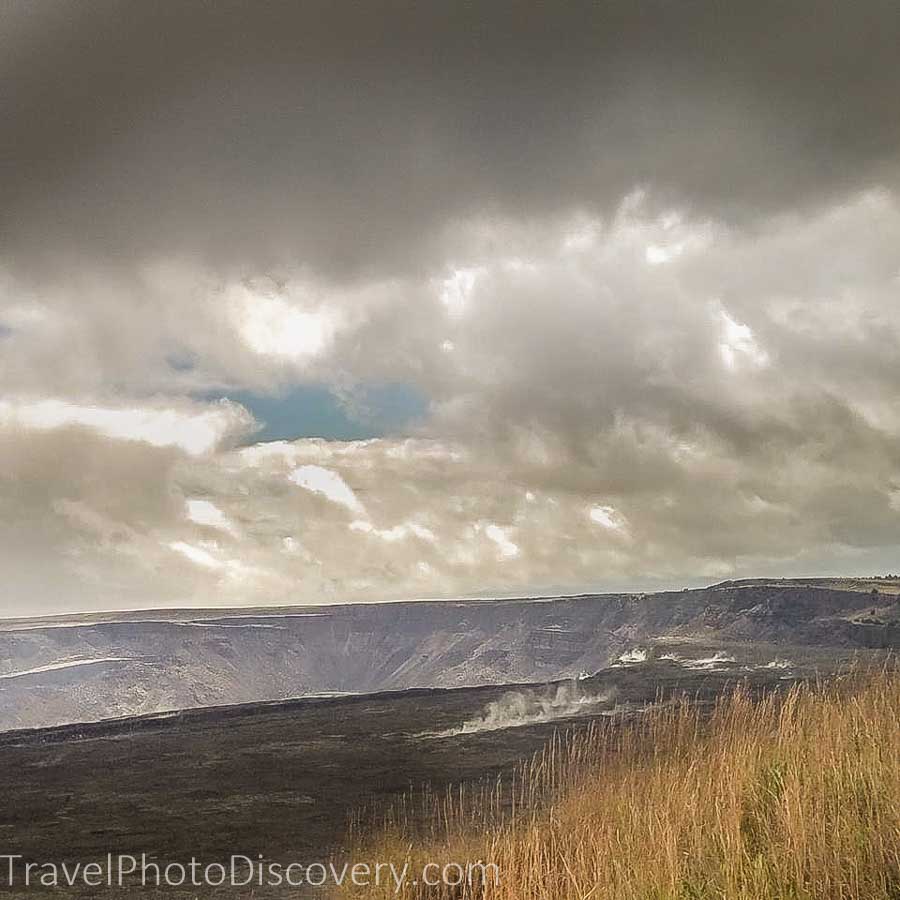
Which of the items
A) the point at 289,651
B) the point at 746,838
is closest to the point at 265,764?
the point at 746,838


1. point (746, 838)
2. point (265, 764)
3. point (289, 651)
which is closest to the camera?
point (746, 838)

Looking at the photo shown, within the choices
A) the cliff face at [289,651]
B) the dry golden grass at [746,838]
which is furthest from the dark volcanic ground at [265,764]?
the cliff face at [289,651]

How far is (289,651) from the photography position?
162250 mm

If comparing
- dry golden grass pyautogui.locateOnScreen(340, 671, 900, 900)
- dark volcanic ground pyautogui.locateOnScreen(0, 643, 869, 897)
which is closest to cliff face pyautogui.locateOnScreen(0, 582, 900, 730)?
dark volcanic ground pyautogui.locateOnScreen(0, 643, 869, 897)

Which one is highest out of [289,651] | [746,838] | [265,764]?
[289,651]

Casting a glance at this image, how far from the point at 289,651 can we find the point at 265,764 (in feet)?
479

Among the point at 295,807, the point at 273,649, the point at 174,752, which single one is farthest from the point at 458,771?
the point at 273,649

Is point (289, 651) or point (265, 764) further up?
point (289, 651)

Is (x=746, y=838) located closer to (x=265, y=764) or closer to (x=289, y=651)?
(x=265, y=764)

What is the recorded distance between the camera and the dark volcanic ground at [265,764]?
1351cm

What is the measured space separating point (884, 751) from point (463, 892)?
10.9ft

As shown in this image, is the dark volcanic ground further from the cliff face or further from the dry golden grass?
the cliff face

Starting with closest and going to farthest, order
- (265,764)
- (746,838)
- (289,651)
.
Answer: (746,838), (265,764), (289,651)

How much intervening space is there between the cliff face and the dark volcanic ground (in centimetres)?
7372
